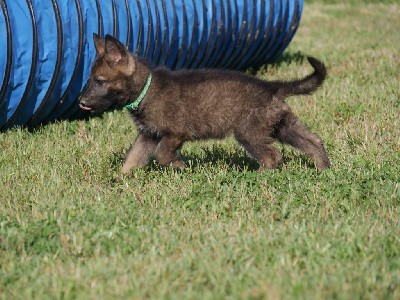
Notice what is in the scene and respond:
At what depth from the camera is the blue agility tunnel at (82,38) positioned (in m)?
8.37

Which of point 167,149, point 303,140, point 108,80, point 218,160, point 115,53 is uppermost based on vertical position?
point 115,53

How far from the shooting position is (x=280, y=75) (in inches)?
492

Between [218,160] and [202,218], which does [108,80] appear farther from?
[202,218]

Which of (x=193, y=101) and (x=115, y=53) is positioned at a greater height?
(x=115, y=53)

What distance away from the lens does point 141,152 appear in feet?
22.9

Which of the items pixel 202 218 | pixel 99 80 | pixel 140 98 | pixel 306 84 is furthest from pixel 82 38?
pixel 202 218

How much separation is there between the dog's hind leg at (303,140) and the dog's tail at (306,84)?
25cm

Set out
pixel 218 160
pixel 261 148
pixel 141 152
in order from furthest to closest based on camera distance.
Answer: pixel 218 160 → pixel 141 152 → pixel 261 148

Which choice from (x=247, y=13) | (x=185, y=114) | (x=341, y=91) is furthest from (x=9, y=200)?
(x=247, y=13)

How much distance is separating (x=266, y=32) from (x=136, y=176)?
6280 mm

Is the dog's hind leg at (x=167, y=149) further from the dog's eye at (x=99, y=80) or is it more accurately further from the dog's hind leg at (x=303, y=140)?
the dog's hind leg at (x=303, y=140)

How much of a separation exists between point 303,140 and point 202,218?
5.93ft

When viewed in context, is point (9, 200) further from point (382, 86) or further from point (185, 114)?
point (382, 86)

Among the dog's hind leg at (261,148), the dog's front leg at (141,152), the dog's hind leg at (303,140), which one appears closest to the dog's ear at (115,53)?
the dog's front leg at (141,152)
